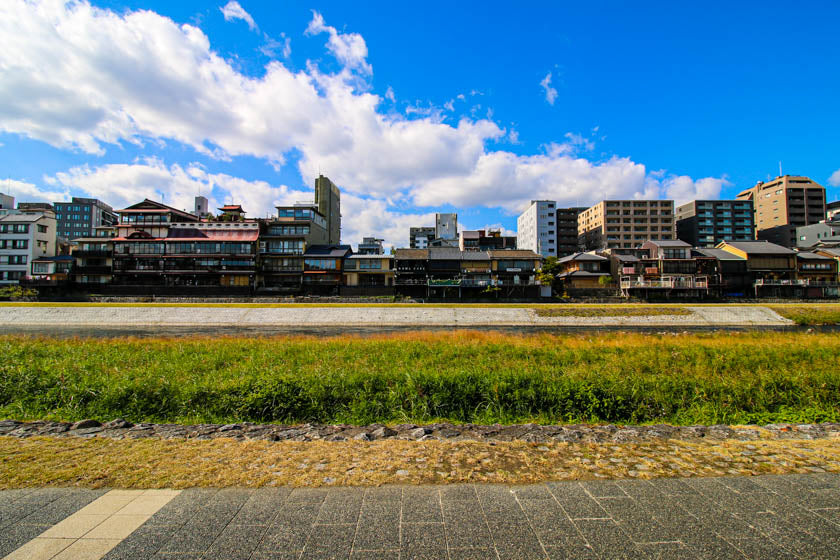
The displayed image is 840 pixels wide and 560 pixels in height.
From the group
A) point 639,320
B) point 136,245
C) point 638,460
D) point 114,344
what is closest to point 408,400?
point 638,460

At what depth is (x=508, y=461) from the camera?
20.6 ft

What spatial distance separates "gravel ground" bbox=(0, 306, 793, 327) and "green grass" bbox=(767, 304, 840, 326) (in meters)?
1.19

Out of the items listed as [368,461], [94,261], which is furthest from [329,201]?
[368,461]

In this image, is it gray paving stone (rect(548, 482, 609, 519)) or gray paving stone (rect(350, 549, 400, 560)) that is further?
gray paving stone (rect(548, 482, 609, 519))

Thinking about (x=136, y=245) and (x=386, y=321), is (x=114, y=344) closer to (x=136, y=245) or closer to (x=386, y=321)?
(x=386, y=321)

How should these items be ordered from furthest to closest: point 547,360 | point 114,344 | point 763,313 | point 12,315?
point 763,313
point 12,315
point 114,344
point 547,360

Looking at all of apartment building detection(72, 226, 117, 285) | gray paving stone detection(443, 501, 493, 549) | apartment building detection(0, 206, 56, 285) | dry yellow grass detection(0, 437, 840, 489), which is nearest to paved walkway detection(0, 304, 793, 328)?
apartment building detection(72, 226, 117, 285)

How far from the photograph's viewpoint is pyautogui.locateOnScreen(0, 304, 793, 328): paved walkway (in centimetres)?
4384

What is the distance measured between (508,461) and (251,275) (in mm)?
70297

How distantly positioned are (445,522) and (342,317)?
139 feet

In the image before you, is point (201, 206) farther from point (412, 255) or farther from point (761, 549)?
point (761, 549)

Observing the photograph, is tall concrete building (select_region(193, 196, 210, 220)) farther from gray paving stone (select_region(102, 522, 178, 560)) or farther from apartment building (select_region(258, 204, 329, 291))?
gray paving stone (select_region(102, 522, 178, 560))

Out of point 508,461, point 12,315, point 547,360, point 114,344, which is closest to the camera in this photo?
point 508,461

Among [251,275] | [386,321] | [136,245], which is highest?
[136,245]
